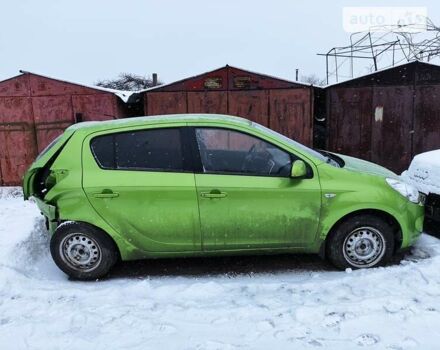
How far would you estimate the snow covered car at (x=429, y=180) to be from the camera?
486 centimetres

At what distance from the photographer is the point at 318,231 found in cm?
414

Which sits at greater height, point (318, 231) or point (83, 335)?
point (318, 231)

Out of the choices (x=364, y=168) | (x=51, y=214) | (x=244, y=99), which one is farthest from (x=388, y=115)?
(x=51, y=214)

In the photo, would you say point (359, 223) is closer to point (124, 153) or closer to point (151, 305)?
point (151, 305)

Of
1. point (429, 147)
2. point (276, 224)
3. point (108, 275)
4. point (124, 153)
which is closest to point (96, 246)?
point (108, 275)

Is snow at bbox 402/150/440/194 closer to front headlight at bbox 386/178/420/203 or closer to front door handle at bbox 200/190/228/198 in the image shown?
front headlight at bbox 386/178/420/203

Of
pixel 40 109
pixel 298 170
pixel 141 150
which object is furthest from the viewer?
pixel 40 109

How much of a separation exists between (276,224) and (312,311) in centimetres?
98

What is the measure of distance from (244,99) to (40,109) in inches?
162

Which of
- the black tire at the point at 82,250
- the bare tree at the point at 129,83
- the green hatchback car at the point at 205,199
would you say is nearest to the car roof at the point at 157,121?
the green hatchback car at the point at 205,199

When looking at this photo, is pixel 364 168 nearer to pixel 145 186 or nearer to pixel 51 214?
pixel 145 186

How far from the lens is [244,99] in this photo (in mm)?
8766

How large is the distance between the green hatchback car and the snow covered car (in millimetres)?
757

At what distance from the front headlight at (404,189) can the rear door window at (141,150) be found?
2020mm
